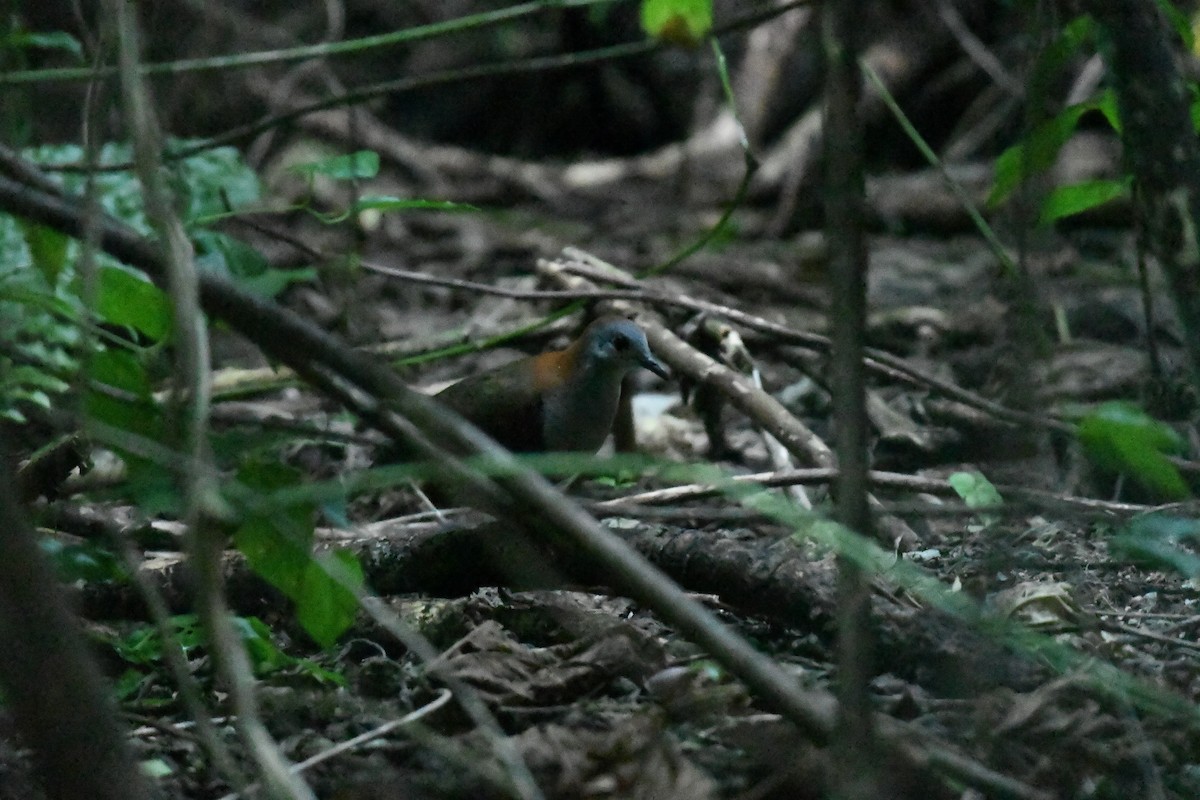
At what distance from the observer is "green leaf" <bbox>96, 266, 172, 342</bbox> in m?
2.41

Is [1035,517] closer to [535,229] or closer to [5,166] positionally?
[5,166]

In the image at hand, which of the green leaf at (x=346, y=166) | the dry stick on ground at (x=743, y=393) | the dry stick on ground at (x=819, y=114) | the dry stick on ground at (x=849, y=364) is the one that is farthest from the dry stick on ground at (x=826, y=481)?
the dry stick on ground at (x=819, y=114)

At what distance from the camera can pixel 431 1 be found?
37.2ft

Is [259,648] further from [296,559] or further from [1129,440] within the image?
[1129,440]

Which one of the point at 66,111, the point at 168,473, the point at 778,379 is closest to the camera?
the point at 168,473

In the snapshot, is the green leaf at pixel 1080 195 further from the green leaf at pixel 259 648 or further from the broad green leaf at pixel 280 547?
the green leaf at pixel 259 648

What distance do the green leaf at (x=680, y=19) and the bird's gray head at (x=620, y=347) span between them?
2.34 meters

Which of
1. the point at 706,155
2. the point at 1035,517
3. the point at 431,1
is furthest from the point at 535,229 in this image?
the point at 1035,517

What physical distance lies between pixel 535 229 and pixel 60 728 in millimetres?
7792

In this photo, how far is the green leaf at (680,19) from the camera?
2369 mm

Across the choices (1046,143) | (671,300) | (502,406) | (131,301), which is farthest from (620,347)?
(131,301)

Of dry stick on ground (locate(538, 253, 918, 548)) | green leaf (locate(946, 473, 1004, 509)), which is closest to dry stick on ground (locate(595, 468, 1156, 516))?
green leaf (locate(946, 473, 1004, 509))

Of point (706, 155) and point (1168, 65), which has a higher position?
point (1168, 65)

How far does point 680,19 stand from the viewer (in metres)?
2.40
